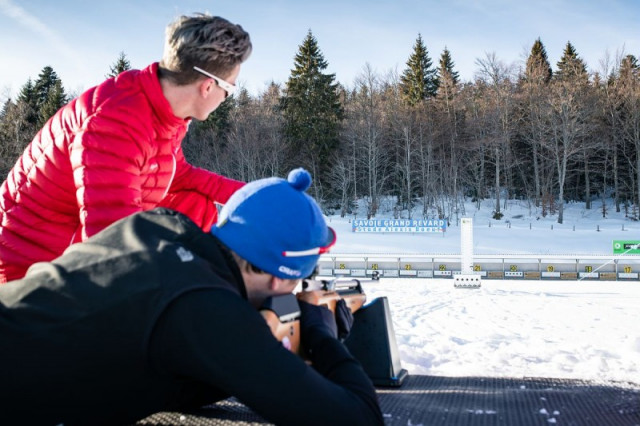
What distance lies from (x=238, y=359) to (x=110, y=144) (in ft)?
4.17

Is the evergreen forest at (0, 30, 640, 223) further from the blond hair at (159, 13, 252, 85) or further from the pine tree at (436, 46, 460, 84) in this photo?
the blond hair at (159, 13, 252, 85)

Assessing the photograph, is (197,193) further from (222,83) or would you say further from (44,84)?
(44,84)

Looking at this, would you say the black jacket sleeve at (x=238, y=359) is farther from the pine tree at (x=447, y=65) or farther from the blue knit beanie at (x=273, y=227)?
the pine tree at (x=447, y=65)

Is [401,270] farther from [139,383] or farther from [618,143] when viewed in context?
[618,143]

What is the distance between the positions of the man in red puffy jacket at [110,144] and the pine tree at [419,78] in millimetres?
44652

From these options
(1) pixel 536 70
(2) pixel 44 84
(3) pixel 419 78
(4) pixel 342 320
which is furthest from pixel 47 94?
(4) pixel 342 320

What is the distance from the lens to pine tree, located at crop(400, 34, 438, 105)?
4600 cm

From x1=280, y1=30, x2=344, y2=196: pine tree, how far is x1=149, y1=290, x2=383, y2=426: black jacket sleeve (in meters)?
41.5

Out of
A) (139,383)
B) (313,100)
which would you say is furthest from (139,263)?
(313,100)

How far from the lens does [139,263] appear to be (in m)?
1.25

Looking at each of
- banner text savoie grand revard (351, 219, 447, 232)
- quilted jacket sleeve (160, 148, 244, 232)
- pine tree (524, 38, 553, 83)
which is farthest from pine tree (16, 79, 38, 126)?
quilted jacket sleeve (160, 148, 244, 232)

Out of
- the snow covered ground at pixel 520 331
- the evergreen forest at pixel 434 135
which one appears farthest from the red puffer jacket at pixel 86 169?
the evergreen forest at pixel 434 135

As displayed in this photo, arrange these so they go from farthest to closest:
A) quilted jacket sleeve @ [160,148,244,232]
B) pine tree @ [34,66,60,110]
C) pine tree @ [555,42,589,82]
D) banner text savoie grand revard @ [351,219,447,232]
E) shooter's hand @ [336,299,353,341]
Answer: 1. pine tree @ [34,66,60,110]
2. pine tree @ [555,42,589,82]
3. banner text savoie grand revard @ [351,219,447,232]
4. quilted jacket sleeve @ [160,148,244,232]
5. shooter's hand @ [336,299,353,341]

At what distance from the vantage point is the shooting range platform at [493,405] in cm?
230
